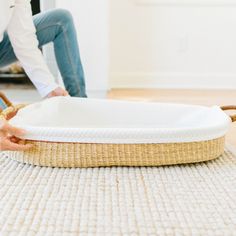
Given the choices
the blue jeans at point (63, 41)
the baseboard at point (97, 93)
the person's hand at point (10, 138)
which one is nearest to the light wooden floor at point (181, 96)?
the baseboard at point (97, 93)

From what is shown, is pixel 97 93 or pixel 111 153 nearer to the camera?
pixel 111 153

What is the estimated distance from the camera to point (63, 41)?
4.37 ft

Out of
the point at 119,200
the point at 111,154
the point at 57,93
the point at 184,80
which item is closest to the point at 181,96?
the point at 184,80

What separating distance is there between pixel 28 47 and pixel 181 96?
3.21 feet

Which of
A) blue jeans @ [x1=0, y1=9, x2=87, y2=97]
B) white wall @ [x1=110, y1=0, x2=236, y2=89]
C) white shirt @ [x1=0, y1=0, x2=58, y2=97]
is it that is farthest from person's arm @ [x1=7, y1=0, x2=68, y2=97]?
white wall @ [x1=110, y1=0, x2=236, y2=89]

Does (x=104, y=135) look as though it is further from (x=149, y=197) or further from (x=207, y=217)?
(x=207, y=217)

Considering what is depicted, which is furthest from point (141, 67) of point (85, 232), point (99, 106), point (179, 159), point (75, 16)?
point (85, 232)

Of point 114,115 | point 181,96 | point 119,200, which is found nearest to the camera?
point 119,200

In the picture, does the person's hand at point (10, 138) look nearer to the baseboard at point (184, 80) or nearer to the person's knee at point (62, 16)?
the person's knee at point (62, 16)

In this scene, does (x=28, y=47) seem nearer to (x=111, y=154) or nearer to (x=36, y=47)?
(x=36, y=47)

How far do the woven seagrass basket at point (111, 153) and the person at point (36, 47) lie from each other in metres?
Result: 0.05

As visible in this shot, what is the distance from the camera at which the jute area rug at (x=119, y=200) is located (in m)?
0.62

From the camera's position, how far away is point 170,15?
2.17 meters

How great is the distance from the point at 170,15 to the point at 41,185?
5.27ft
